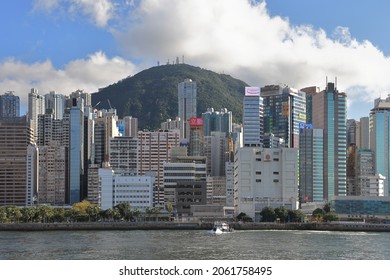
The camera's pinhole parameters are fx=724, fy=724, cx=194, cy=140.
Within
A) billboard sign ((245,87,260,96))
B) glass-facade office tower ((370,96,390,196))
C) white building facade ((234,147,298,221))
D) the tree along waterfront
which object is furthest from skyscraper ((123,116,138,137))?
white building facade ((234,147,298,221))

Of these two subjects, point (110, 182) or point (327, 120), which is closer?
point (110, 182)

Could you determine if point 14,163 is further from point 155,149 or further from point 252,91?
point 252,91

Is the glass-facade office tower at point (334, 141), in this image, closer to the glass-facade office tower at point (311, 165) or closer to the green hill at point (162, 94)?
the glass-facade office tower at point (311, 165)

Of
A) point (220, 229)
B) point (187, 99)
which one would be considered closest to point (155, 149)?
point (187, 99)

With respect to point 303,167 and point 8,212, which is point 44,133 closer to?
point 303,167

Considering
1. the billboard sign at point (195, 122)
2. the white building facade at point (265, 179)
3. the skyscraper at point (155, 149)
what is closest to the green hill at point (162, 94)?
the billboard sign at point (195, 122)
